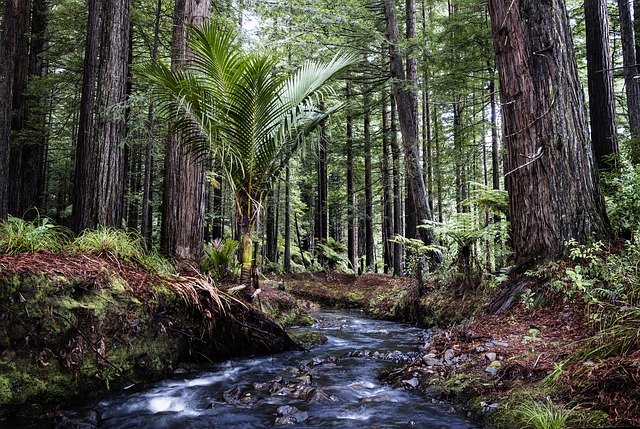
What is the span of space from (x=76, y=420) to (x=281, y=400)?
161cm

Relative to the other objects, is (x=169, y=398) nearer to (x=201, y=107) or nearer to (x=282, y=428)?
(x=282, y=428)

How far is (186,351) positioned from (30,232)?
210 cm

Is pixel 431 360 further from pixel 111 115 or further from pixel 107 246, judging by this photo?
pixel 111 115

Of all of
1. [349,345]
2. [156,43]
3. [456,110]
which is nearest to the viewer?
[349,345]

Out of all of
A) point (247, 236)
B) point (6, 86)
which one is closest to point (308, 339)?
point (247, 236)

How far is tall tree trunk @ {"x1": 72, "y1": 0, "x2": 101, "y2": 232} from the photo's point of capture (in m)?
7.07

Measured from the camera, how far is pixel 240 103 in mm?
5520

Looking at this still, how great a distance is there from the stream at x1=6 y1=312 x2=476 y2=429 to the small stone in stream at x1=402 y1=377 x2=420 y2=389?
0.7 inches

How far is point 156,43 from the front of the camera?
12.8 m

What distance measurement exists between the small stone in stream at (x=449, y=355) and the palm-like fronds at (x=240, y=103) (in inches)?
122

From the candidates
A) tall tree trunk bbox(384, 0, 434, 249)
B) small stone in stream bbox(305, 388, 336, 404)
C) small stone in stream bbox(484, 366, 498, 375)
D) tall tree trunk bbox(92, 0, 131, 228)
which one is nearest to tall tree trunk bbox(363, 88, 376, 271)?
tall tree trunk bbox(384, 0, 434, 249)

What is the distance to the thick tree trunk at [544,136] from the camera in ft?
16.3

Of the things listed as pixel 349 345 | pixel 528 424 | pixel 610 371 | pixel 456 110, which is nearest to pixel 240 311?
pixel 349 345

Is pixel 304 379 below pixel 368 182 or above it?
below
